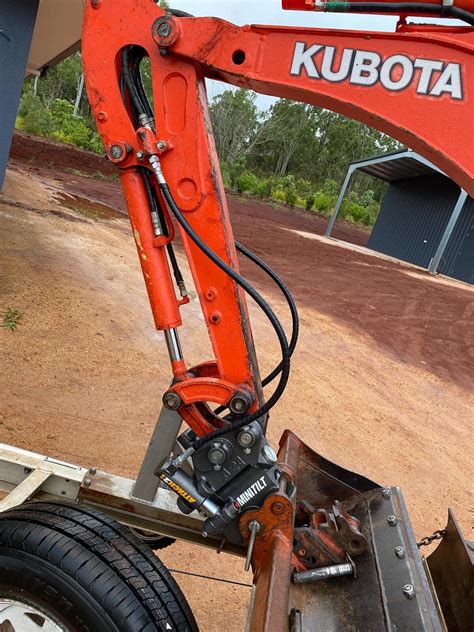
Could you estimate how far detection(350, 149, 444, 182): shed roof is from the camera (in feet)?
70.0

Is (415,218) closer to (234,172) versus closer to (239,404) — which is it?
(234,172)

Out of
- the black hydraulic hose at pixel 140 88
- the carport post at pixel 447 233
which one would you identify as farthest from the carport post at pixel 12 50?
the carport post at pixel 447 233

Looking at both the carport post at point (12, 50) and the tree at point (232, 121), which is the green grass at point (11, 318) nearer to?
the carport post at point (12, 50)

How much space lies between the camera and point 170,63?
2.02 m

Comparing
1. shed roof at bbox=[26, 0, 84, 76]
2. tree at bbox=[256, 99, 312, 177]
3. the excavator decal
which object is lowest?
the excavator decal

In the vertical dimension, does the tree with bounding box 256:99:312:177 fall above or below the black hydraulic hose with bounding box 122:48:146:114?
above

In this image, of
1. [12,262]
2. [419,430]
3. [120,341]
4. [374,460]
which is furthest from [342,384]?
[12,262]

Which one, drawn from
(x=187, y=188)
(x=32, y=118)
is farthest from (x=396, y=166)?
(x=187, y=188)

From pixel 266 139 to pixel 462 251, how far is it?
27.7 meters

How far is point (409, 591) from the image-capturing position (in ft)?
7.16

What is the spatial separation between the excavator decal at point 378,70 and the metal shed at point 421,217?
1911cm

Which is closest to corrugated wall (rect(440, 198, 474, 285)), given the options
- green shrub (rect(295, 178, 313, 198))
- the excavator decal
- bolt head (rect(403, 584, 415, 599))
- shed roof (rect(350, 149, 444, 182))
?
shed roof (rect(350, 149, 444, 182))

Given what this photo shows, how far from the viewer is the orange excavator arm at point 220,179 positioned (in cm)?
178

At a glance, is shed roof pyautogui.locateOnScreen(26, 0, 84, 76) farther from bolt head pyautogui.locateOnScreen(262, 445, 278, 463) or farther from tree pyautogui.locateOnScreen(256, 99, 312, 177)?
tree pyautogui.locateOnScreen(256, 99, 312, 177)
